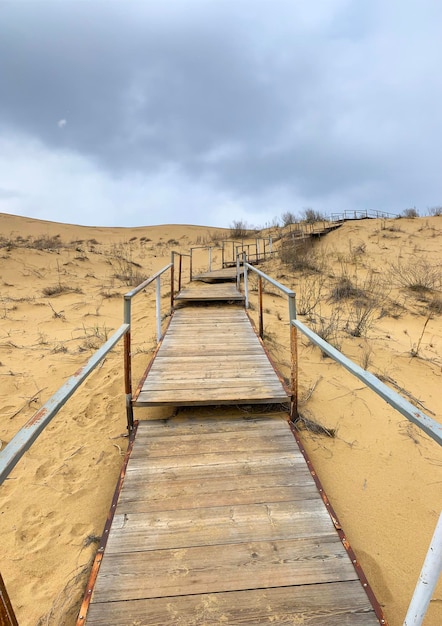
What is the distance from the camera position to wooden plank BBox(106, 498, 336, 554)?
1683 millimetres

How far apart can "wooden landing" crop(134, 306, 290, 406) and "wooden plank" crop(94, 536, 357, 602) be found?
3.90 feet

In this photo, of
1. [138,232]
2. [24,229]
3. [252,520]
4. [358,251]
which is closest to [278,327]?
[252,520]

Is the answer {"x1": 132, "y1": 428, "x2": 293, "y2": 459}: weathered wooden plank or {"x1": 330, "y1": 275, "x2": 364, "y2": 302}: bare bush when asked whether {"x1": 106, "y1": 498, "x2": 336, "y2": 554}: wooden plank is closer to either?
{"x1": 132, "y1": 428, "x2": 293, "y2": 459}: weathered wooden plank

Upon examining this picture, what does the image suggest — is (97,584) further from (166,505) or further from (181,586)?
(166,505)

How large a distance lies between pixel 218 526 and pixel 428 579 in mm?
1032

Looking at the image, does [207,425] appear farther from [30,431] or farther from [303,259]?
[303,259]

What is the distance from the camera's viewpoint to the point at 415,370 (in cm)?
432

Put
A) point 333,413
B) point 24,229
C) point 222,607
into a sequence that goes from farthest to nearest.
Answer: point 24,229, point 333,413, point 222,607

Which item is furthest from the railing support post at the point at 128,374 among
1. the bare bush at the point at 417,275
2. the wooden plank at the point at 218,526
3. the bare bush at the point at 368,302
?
the bare bush at the point at 417,275

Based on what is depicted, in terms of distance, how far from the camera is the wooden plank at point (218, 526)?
168cm

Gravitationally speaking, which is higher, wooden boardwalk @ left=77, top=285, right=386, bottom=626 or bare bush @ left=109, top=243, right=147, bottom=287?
bare bush @ left=109, top=243, right=147, bottom=287

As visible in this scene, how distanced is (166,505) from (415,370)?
3795 millimetres

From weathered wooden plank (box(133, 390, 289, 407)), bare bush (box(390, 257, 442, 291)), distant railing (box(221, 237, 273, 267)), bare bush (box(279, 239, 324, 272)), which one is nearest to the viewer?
weathered wooden plank (box(133, 390, 289, 407))

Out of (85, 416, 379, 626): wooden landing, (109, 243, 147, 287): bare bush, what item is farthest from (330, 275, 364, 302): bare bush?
(85, 416, 379, 626): wooden landing
